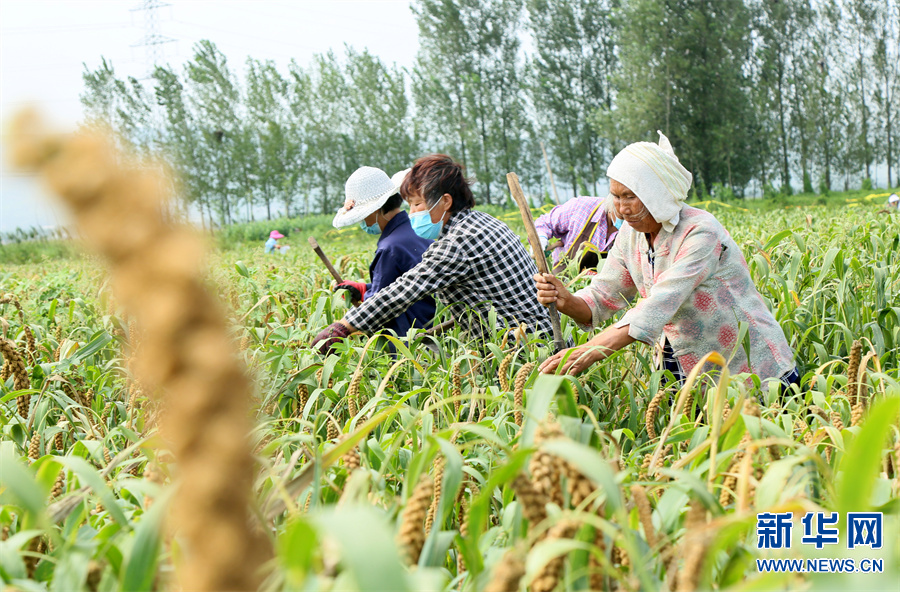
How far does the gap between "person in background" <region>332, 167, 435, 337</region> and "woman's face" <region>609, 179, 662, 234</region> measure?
47.9 inches

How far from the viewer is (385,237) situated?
3438 millimetres

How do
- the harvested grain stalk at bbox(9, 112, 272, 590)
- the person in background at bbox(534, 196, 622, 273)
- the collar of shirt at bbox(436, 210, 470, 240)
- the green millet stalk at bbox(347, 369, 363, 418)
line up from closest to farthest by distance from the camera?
the harvested grain stalk at bbox(9, 112, 272, 590)
the green millet stalk at bbox(347, 369, 363, 418)
the collar of shirt at bbox(436, 210, 470, 240)
the person in background at bbox(534, 196, 622, 273)

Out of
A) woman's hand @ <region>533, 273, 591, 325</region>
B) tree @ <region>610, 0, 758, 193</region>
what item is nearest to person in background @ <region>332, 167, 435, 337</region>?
woman's hand @ <region>533, 273, 591, 325</region>

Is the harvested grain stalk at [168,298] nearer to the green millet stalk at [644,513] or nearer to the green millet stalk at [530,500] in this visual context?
the green millet stalk at [530,500]

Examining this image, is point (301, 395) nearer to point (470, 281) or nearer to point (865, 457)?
point (470, 281)

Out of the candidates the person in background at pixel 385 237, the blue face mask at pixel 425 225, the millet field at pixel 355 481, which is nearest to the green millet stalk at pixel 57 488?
the millet field at pixel 355 481

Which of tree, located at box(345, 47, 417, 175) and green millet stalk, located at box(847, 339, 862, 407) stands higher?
tree, located at box(345, 47, 417, 175)

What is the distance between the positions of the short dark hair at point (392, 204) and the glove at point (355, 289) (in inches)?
15.5

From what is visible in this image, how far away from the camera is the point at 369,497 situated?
93 cm

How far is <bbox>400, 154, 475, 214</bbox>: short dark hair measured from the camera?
307 centimetres

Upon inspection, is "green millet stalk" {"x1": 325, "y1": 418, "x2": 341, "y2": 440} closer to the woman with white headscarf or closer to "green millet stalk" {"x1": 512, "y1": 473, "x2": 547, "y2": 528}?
"green millet stalk" {"x1": 512, "y1": 473, "x2": 547, "y2": 528}

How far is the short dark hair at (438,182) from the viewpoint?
307cm

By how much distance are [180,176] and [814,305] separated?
2674mm

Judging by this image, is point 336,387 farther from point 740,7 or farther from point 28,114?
point 740,7
